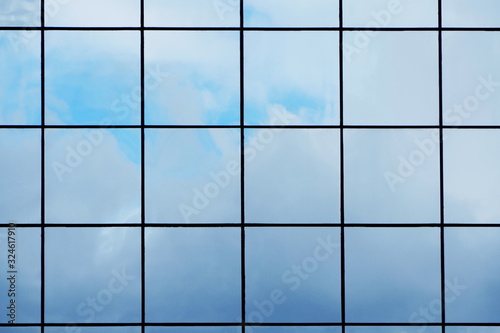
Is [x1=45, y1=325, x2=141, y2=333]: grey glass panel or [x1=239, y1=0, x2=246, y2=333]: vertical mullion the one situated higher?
[x1=239, y1=0, x2=246, y2=333]: vertical mullion

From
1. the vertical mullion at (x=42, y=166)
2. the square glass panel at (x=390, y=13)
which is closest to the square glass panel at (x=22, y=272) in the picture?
the vertical mullion at (x=42, y=166)

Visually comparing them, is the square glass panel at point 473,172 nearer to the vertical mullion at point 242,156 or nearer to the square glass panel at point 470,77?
the square glass panel at point 470,77

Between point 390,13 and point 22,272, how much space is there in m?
8.25

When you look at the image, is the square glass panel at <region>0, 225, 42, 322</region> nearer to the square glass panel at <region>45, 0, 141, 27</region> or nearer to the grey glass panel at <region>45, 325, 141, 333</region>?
the grey glass panel at <region>45, 325, 141, 333</region>

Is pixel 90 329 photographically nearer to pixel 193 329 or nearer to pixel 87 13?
pixel 193 329

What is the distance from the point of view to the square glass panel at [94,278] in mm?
16281

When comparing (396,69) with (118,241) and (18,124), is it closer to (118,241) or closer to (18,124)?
(118,241)

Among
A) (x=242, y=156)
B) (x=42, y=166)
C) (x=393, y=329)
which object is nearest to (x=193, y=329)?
(x=242, y=156)

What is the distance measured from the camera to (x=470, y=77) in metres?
16.3

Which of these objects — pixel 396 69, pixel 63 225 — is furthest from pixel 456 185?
pixel 63 225

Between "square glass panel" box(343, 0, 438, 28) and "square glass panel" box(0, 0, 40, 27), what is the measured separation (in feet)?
18.6

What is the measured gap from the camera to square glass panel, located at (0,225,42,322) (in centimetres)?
1636

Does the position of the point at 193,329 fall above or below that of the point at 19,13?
below

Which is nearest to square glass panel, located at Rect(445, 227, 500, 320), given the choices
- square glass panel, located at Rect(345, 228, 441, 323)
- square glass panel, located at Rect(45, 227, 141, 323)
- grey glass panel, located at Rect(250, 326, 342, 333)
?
square glass panel, located at Rect(345, 228, 441, 323)
